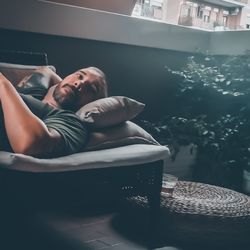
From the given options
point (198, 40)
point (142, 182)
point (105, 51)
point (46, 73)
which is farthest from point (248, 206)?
point (198, 40)

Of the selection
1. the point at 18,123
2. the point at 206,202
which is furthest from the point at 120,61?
the point at 18,123

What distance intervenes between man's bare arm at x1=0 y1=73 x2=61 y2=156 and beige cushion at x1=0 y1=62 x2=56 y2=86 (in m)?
0.54

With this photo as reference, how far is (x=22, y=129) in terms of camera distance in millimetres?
1472

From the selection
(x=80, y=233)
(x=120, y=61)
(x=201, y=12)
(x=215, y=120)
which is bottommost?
(x=80, y=233)

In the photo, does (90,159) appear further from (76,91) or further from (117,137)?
(76,91)

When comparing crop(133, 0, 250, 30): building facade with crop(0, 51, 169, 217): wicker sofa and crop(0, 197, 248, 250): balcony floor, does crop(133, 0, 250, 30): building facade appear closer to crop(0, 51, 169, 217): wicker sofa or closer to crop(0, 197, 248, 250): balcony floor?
crop(0, 197, 248, 250): balcony floor

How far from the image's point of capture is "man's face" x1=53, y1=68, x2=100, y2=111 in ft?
6.12

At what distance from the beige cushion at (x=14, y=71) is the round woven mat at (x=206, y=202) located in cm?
90

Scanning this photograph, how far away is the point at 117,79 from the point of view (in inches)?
121

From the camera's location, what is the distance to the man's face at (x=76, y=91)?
6.12ft

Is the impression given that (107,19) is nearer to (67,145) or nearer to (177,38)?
(177,38)

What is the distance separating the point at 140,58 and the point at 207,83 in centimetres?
55

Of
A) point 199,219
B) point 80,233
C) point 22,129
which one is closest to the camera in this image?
point 22,129

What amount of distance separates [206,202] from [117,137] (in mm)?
600
